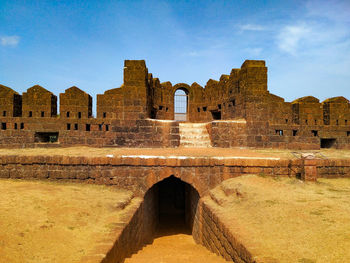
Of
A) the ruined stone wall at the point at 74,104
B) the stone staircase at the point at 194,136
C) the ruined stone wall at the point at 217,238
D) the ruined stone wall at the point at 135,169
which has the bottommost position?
the ruined stone wall at the point at 217,238

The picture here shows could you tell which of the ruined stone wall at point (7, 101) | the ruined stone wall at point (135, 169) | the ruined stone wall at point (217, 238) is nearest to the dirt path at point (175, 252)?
the ruined stone wall at point (217, 238)

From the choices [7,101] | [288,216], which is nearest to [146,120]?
[7,101]

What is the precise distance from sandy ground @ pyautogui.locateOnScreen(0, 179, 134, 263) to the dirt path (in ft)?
4.09

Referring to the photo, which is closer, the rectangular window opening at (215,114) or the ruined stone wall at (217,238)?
the ruined stone wall at (217,238)

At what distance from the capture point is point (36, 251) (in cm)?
374

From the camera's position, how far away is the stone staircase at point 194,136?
1342 cm

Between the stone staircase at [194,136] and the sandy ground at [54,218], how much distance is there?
20.7 ft

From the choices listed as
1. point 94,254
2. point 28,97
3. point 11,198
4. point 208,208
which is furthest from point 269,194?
point 28,97

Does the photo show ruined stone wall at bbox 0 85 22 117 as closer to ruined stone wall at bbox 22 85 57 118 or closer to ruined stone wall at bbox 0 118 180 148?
ruined stone wall at bbox 0 118 180 148

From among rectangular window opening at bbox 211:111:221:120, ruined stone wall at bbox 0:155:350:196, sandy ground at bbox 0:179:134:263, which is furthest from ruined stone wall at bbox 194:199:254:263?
rectangular window opening at bbox 211:111:221:120

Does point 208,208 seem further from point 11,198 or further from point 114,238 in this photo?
point 11,198

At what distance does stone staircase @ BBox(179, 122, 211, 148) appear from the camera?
13416 millimetres

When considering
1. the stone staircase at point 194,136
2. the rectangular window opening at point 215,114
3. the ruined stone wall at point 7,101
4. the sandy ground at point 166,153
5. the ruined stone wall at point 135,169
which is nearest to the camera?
the ruined stone wall at point 135,169

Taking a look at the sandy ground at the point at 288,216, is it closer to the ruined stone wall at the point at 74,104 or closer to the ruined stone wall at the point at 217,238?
the ruined stone wall at the point at 217,238
